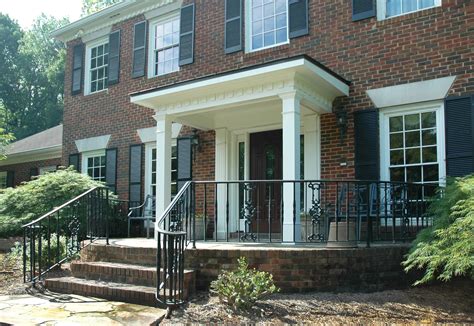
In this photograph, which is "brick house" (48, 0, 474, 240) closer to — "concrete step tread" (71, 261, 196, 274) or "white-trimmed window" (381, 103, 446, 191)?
"white-trimmed window" (381, 103, 446, 191)

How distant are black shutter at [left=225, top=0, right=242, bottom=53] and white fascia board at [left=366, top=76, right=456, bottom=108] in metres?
3.08

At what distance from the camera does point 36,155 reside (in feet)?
53.2

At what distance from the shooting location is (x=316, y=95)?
7984 mm

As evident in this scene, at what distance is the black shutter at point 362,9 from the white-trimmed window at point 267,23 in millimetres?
1410

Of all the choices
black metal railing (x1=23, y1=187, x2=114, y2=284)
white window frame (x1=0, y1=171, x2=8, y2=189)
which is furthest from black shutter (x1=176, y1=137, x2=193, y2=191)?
white window frame (x1=0, y1=171, x2=8, y2=189)

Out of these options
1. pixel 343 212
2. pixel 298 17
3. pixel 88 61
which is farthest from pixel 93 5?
pixel 343 212

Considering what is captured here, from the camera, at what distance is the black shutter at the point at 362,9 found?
27.6 ft

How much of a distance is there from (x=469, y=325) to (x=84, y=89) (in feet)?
36.4

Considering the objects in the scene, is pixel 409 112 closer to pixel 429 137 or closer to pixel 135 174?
pixel 429 137

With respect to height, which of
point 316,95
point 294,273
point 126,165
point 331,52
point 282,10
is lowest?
point 294,273

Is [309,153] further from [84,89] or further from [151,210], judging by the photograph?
[84,89]

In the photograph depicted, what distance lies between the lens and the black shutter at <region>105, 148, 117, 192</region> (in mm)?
12188

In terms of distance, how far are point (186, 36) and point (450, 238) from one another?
7.55 m

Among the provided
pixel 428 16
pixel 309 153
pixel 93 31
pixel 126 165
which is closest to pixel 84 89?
pixel 93 31
